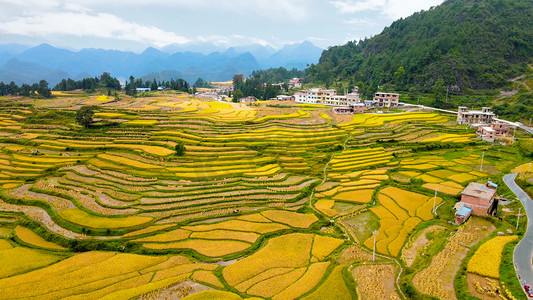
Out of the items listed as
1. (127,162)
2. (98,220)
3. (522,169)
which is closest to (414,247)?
(98,220)

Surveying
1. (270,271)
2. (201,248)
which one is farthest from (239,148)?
(270,271)

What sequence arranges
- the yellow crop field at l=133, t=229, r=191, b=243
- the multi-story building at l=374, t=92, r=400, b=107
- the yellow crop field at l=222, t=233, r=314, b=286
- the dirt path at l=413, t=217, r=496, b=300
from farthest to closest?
the multi-story building at l=374, t=92, r=400, b=107
the yellow crop field at l=133, t=229, r=191, b=243
the yellow crop field at l=222, t=233, r=314, b=286
the dirt path at l=413, t=217, r=496, b=300

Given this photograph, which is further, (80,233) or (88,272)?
(80,233)

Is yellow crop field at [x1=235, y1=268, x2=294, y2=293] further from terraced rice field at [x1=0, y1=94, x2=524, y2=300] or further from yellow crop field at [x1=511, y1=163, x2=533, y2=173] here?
yellow crop field at [x1=511, y1=163, x2=533, y2=173]

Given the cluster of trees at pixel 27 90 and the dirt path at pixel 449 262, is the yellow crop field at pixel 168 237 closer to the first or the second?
the dirt path at pixel 449 262

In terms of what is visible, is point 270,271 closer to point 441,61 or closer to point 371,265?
point 371,265

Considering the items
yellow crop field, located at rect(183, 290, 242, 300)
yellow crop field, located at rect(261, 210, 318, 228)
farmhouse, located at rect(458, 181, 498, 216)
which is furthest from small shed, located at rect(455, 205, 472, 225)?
yellow crop field, located at rect(183, 290, 242, 300)

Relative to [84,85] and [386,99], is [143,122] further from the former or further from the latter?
[84,85]
